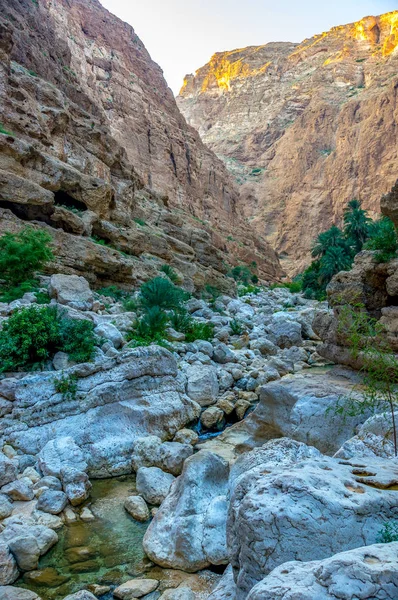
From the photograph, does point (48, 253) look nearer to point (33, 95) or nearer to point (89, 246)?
point (89, 246)

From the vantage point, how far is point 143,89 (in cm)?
4378

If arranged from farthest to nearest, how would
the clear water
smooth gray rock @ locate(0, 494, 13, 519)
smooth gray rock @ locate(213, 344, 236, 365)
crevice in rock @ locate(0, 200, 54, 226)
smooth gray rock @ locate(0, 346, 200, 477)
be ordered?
1. crevice in rock @ locate(0, 200, 54, 226)
2. smooth gray rock @ locate(213, 344, 236, 365)
3. smooth gray rock @ locate(0, 346, 200, 477)
4. smooth gray rock @ locate(0, 494, 13, 519)
5. the clear water

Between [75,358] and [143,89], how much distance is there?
147 feet

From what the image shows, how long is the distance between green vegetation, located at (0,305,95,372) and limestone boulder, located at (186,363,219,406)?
2167 millimetres

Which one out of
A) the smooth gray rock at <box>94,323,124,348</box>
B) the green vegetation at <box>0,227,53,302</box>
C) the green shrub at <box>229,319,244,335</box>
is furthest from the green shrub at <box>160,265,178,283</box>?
the smooth gray rock at <box>94,323,124,348</box>

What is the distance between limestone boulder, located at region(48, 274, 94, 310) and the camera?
10.5m

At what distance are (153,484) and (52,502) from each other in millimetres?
1222

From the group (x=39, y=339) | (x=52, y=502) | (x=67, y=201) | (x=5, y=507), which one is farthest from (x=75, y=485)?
(x=67, y=201)

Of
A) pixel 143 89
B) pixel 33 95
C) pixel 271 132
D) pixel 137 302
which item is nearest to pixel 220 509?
pixel 137 302

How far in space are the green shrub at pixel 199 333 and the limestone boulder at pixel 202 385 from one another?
318cm

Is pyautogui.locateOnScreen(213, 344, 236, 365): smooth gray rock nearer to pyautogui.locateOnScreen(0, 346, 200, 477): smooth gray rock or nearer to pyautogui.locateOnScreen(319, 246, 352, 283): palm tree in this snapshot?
pyautogui.locateOnScreen(0, 346, 200, 477): smooth gray rock

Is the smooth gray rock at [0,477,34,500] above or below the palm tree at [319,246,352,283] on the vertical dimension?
below

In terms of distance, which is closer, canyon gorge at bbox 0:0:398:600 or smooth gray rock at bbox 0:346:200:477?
canyon gorge at bbox 0:0:398:600

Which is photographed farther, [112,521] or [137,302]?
[137,302]
